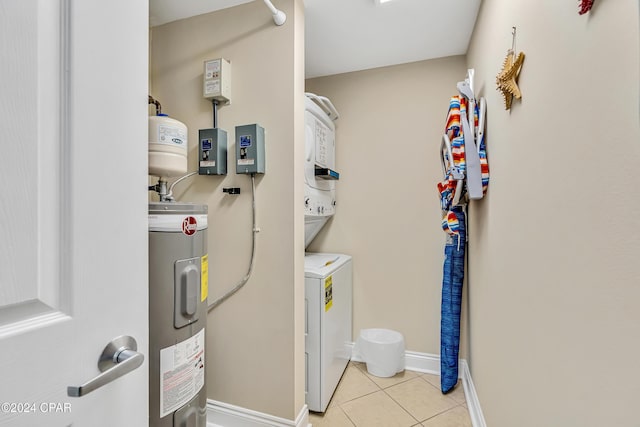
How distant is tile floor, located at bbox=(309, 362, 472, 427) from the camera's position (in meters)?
1.71

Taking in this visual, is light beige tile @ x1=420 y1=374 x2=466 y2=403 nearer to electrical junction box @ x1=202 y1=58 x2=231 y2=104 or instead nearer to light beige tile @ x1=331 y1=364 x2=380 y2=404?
light beige tile @ x1=331 y1=364 x2=380 y2=404

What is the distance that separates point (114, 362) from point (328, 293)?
56.1 inches

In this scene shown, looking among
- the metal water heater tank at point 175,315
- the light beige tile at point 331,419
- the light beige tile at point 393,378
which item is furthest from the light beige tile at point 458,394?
the metal water heater tank at point 175,315

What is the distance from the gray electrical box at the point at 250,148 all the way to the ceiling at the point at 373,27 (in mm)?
689

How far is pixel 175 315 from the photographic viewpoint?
1.17 meters

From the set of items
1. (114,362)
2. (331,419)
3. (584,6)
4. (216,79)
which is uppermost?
(216,79)

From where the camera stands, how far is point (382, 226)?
7.80ft

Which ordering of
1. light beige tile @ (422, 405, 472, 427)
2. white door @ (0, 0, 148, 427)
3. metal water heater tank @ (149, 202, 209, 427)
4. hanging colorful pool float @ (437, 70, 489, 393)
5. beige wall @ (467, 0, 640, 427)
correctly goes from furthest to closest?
light beige tile @ (422, 405, 472, 427) < hanging colorful pool float @ (437, 70, 489, 393) < metal water heater tank @ (149, 202, 209, 427) < beige wall @ (467, 0, 640, 427) < white door @ (0, 0, 148, 427)

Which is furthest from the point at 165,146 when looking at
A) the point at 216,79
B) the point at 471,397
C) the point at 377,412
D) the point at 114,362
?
the point at 471,397

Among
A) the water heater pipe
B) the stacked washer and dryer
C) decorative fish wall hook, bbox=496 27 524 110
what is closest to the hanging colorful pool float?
decorative fish wall hook, bbox=496 27 524 110

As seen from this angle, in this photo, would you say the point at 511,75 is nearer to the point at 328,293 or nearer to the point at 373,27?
the point at 373,27

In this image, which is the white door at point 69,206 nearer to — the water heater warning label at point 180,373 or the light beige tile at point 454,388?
the water heater warning label at point 180,373

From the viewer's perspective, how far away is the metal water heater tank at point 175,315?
1.12m

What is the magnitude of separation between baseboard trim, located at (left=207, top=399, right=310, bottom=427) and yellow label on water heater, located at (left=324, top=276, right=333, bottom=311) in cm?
56
